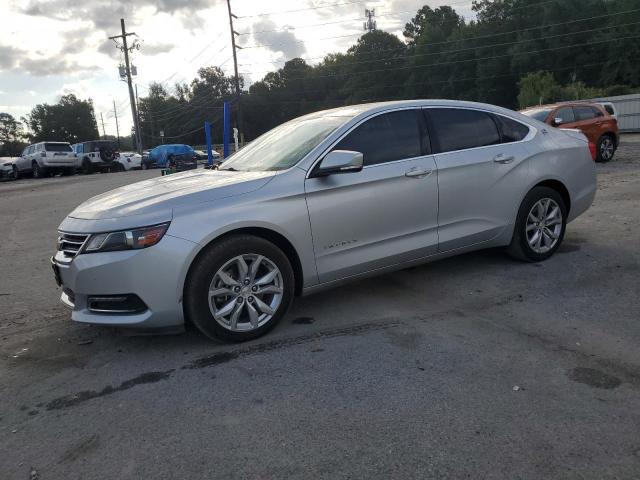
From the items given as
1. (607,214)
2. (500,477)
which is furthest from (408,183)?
(607,214)

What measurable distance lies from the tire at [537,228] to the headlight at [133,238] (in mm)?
3442

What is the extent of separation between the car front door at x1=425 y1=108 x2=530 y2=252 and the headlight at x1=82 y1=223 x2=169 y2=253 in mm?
2414

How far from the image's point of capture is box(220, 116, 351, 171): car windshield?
4.32m

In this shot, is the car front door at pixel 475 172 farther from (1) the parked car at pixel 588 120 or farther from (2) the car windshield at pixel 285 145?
(1) the parked car at pixel 588 120

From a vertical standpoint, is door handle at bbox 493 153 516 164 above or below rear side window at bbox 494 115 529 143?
below

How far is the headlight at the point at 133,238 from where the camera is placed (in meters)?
3.54

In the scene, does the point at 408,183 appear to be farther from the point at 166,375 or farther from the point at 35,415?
the point at 35,415

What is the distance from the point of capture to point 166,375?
11.3ft

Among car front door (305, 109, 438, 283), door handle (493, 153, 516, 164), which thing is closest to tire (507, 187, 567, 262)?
door handle (493, 153, 516, 164)

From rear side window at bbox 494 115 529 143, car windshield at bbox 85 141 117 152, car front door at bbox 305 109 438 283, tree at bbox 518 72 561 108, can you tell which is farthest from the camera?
tree at bbox 518 72 561 108

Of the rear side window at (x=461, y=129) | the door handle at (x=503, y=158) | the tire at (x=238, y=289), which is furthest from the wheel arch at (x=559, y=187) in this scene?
the tire at (x=238, y=289)

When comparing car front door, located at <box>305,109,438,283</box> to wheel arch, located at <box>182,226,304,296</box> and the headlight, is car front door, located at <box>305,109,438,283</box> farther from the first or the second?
the headlight

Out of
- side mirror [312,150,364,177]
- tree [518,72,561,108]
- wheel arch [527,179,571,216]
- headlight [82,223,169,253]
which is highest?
tree [518,72,561,108]

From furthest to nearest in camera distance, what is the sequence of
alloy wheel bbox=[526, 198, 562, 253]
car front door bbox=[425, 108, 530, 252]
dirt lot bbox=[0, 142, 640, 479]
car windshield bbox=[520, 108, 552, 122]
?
car windshield bbox=[520, 108, 552, 122] < alloy wheel bbox=[526, 198, 562, 253] < car front door bbox=[425, 108, 530, 252] < dirt lot bbox=[0, 142, 640, 479]
